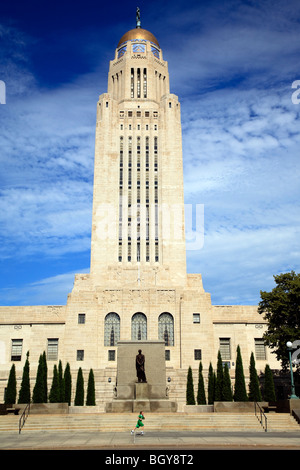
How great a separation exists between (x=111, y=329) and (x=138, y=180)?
2131 cm

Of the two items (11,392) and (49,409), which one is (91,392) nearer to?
(11,392)

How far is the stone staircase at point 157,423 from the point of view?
2417 centimetres

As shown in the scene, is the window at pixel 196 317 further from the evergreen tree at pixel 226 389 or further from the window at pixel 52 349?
the window at pixel 52 349

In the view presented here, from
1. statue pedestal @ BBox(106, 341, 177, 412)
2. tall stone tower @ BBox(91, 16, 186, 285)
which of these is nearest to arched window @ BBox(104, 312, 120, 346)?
tall stone tower @ BBox(91, 16, 186, 285)

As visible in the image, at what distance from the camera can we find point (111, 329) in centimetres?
4772

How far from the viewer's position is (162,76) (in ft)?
224

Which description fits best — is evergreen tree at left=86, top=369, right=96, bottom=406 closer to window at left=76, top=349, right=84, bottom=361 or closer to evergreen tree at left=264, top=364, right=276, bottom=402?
window at left=76, top=349, right=84, bottom=361

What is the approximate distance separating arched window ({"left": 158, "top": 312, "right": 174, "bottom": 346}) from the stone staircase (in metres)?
19.9

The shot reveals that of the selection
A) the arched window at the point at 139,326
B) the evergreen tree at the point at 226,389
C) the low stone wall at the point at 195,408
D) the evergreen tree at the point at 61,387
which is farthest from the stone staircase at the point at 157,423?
the arched window at the point at 139,326

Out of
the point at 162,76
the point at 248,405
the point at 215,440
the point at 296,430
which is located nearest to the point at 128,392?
the point at 248,405

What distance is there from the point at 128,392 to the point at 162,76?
51313mm

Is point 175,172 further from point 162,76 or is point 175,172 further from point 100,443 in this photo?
point 100,443

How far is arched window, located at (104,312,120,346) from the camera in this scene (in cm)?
4725

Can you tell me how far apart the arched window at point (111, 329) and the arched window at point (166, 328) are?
450 cm
